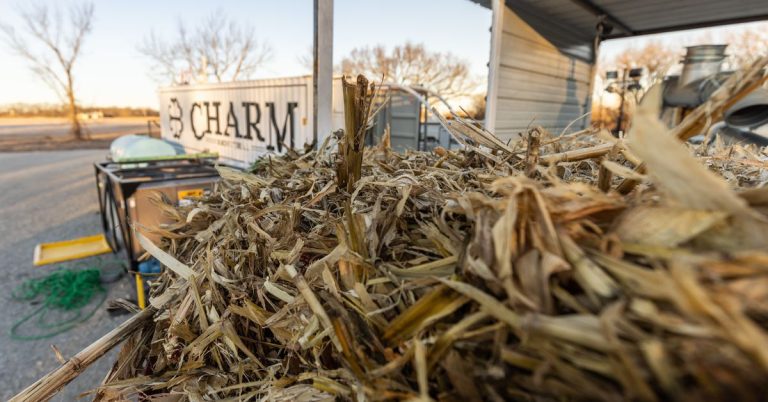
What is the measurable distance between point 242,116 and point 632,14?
8673 millimetres

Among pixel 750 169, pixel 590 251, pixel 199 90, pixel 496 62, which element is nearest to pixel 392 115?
pixel 496 62

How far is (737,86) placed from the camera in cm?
60

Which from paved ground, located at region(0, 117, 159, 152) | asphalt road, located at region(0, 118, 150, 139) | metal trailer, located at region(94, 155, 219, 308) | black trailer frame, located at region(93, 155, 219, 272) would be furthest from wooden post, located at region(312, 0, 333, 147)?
asphalt road, located at region(0, 118, 150, 139)

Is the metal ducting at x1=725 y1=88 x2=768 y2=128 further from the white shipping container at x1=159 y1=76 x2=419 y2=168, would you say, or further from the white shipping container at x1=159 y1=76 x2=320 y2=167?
the white shipping container at x1=159 y1=76 x2=320 y2=167

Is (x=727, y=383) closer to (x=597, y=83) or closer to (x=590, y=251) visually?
(x=590, y=251)

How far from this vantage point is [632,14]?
20.1 feet

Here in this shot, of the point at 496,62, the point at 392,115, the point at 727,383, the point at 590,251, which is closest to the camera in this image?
the point at 727,383

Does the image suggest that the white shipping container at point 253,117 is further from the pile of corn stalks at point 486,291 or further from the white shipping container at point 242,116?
the pile of corn stalks at point 486,291

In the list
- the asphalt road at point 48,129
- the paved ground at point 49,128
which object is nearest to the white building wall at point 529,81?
the asphalt road at point 48,129

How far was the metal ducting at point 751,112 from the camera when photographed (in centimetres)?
332

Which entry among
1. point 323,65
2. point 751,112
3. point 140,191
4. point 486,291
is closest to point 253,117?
point 140,191

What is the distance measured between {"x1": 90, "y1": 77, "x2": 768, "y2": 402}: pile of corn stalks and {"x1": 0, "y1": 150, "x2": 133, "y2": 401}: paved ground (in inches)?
14.4

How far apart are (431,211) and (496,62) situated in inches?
201

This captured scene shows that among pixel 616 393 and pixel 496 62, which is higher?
pixel 496 62
